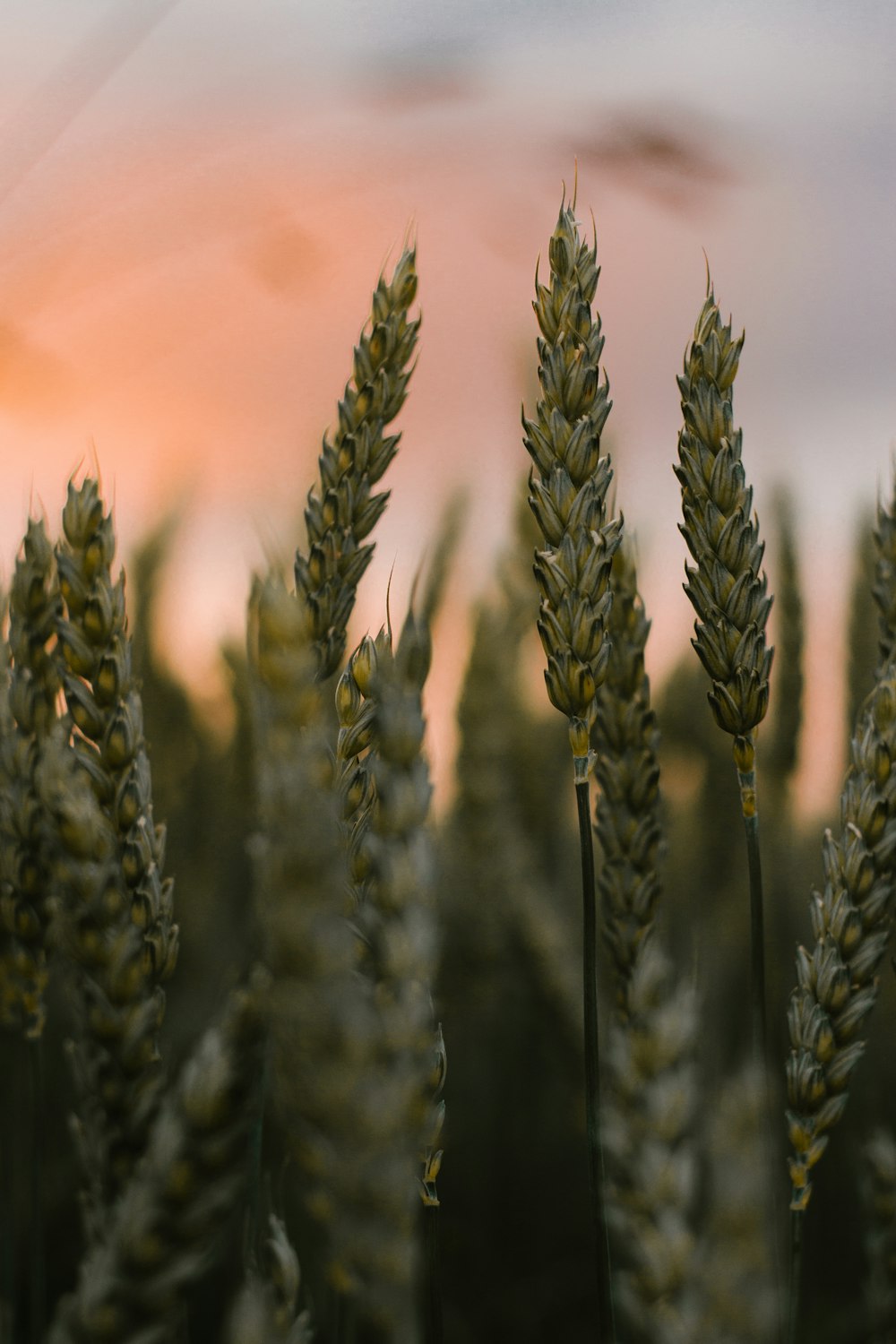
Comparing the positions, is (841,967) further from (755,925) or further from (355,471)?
(355,471)

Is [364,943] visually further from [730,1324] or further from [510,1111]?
[510,1111]

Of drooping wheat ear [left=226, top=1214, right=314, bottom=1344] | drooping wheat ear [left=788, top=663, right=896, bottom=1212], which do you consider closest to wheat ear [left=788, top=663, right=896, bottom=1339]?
drooping wheat ear [left=788, top=663, right=896, bottom=1212]

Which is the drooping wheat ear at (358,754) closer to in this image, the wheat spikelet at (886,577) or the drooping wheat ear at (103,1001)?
the drooping wheat ear at (103,1001)

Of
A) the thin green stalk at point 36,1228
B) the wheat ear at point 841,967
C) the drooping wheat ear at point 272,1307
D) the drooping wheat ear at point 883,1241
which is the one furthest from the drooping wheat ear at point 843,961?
the thin green stalk at point 36,1228

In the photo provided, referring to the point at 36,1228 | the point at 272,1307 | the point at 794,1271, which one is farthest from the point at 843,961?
the point at 36,1228

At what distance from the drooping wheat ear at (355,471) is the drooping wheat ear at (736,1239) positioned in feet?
1.15

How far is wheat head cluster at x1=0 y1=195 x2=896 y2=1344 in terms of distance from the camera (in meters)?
0.41

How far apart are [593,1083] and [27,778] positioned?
45cm

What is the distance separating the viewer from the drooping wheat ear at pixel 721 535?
0.73m

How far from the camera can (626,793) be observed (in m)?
0.81

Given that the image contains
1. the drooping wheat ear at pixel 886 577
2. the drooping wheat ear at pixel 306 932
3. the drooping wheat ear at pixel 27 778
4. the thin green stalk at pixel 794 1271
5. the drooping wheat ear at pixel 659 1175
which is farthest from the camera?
the drooping wheat ear at pixel 886 577

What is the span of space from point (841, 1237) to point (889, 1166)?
684 mm

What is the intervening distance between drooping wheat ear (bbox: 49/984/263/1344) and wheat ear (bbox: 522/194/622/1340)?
0.27 metres

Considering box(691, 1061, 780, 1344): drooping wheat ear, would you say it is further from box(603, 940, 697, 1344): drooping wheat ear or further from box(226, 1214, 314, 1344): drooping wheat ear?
box(226, 1214, 314, 1344): drooping wheat ear
